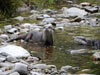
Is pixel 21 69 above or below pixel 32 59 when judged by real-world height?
above

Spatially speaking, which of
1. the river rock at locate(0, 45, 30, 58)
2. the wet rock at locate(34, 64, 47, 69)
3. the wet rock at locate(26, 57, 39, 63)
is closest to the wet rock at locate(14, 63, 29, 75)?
the wet rock at locate(34, 64, 47, 69)

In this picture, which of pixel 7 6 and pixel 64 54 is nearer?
pixel 64 54

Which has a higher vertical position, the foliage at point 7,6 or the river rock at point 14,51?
the foliage at point 7,6

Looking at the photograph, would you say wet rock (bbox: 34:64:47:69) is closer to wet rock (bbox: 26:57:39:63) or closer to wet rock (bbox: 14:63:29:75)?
wet rock (bbox: 26:57:39:63)

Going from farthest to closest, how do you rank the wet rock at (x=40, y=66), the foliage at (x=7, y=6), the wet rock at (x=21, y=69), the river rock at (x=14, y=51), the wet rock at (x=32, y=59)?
the foliage at (x=7, y=6)
the river rock at (x=14, y=51)
the wet rock at (x=32, y=59)
the wet rock at (x=40, y=66)
the wet rock at (x=21, y=69)

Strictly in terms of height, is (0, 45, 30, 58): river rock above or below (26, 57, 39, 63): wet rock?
above

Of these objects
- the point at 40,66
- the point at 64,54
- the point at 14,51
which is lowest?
the point at 64,54

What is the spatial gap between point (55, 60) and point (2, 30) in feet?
16.3

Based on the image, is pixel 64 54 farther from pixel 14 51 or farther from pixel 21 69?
pixel 21 69

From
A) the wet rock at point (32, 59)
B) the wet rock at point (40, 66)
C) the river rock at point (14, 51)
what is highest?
the river rock at point (14, 51)

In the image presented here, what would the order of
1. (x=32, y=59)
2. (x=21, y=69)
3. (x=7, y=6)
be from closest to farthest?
(x=21, y=69), (x=32, y=59), (x=7, y=6)

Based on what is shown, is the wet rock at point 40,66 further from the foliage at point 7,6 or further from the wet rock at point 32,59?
the foliage at point 7,6

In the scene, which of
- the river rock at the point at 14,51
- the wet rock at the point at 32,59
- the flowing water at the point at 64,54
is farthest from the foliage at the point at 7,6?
the wet rock at the point at 32,59

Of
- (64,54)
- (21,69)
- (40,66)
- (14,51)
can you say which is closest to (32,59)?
(14,51)
